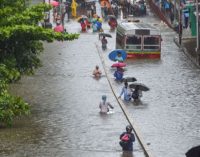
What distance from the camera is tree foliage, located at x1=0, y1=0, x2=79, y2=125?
27375mm

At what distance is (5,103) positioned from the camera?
26938mm

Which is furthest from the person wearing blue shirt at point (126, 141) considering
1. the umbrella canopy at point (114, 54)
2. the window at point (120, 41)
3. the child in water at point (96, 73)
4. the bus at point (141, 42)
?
the window at point (120, 41)

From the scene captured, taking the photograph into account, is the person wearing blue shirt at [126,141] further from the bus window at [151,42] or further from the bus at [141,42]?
the bus window at [151,42]

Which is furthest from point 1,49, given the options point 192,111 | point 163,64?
point 163,64

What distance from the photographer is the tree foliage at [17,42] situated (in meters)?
27.4

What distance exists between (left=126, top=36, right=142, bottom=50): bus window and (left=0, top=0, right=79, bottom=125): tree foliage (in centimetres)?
1574

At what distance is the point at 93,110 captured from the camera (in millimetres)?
31734

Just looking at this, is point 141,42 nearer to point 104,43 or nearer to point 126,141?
point 104,43

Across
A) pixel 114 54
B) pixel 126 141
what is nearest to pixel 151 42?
pixel 114 54

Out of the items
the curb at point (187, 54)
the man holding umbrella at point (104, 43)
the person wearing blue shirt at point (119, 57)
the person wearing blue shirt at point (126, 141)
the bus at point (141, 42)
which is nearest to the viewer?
the person wearing blue shirt at point (126, 141)

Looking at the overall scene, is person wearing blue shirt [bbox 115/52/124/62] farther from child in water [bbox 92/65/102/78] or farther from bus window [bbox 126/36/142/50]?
bus window [bbox 126/36/142/50]

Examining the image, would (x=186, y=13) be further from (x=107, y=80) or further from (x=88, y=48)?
(x=107, y=80)

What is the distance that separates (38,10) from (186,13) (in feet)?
99.1

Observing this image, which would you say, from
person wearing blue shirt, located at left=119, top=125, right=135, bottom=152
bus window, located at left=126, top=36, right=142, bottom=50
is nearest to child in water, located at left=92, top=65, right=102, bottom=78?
bus window, located at left=126, top=36, right=142, bottom=50
